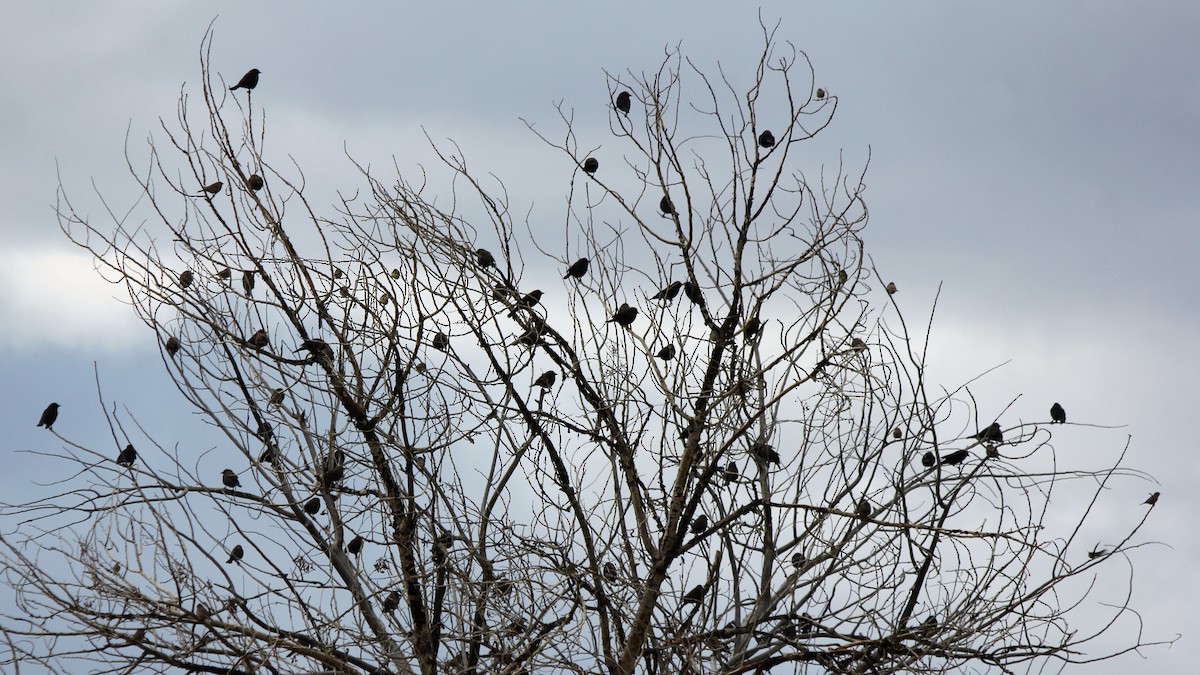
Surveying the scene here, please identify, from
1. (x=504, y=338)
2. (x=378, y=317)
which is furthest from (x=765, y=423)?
(x=378, y=317)

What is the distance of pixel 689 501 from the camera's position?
25.1 feet

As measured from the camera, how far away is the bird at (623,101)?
838cm

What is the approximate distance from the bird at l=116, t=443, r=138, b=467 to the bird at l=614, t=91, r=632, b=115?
374cm

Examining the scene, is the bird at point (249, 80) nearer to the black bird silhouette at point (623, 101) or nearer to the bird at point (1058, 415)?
the black bird silhouette at point (623, 101)

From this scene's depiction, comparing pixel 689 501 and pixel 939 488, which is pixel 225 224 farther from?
pixel 939 488

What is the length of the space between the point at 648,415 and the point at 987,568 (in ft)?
7.11

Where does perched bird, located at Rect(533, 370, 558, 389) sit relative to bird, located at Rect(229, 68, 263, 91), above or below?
below

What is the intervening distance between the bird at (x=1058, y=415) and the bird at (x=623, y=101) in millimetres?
3284

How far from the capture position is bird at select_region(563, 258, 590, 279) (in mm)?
7758

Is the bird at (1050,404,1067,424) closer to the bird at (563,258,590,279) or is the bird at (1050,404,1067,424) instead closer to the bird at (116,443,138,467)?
the bird at (563,258,590,279)

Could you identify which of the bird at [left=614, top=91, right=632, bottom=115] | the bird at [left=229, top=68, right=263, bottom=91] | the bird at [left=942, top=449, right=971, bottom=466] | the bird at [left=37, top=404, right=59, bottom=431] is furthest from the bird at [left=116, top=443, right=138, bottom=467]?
the bird at [left=942, top=449, right=971, bottom=466]

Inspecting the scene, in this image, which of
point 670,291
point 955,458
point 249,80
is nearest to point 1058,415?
point 955,458

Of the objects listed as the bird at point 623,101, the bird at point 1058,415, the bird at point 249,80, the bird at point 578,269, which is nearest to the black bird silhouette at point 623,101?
the bird at point 623,101

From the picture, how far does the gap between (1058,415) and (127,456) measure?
557cm
